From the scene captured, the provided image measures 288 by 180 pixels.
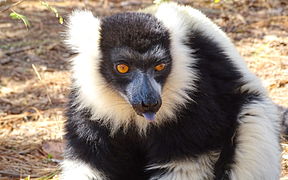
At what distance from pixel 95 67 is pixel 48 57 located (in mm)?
4109

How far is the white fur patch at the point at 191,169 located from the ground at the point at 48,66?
143 centimetres

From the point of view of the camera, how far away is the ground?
675 cm

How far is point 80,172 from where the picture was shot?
5.31 metres

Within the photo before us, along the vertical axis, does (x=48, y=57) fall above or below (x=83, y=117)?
below

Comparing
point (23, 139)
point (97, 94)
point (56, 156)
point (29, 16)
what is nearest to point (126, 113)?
point (97, 94)

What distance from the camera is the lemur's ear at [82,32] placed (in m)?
5.25

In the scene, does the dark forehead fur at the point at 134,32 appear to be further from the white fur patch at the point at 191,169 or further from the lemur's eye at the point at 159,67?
the white fur patch at the point at 191,169

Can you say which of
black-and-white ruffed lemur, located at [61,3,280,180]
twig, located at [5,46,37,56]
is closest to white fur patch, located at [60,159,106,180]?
black-and-white ruffed lemur, located at [61,3,280,180]

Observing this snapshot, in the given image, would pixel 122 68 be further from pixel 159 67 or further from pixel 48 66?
pixel 48 66

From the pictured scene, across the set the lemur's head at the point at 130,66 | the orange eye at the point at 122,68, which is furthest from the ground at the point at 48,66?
the orange eye at the point at 122,68

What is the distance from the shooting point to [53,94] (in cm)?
813

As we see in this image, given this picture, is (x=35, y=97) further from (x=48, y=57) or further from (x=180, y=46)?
(x=180, y=46)

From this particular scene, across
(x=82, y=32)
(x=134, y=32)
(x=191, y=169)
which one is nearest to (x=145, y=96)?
(x=134, y=32)

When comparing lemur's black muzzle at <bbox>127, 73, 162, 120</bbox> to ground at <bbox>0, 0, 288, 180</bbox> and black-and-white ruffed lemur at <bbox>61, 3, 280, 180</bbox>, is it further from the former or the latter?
ground at <bbox>0, 0, 288, 180</bbox>
